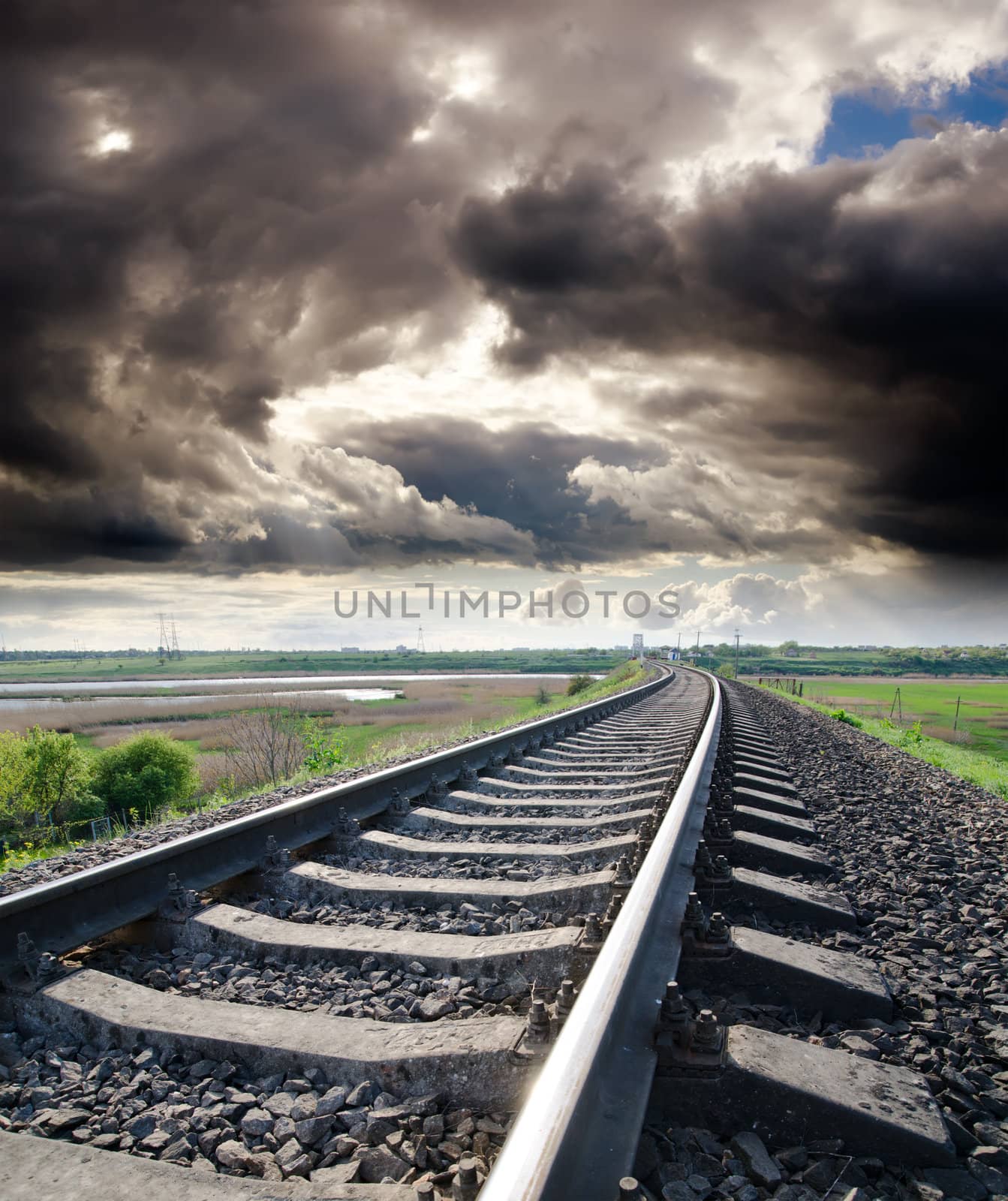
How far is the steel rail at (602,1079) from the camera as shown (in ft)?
4.06

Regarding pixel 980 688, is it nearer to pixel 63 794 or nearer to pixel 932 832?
pixel 63 794

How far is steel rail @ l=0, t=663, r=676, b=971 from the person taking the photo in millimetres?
2611

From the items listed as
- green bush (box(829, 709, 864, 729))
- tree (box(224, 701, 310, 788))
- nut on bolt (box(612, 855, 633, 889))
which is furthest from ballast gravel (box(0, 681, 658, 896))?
tree (box(224, 701, 310, 788))

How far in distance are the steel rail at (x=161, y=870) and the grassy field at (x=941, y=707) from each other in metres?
25.2

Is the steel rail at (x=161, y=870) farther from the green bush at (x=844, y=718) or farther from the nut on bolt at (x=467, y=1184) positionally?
the green bush at (x=844, y=718)

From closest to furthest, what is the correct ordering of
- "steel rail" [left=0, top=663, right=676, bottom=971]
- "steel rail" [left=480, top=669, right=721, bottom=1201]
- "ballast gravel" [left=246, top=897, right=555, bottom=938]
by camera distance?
"steel rail" [left=480, top=669, right=721, bottom=1201] < "steel rail" [left=0, top=663, right=676, bottom=971] < "ballast gravel" [left=246, top=897, right=555, bottom=938]

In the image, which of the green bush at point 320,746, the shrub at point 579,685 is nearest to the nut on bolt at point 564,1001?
the green bush at point 320,746

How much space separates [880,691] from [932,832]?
73.7 m

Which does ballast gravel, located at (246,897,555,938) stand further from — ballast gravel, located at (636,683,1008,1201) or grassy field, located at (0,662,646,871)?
grassy field, located at (0,662,646,871)

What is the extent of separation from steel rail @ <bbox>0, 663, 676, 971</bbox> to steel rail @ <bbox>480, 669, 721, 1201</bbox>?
188cm

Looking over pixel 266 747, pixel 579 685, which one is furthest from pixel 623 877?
pixel 579 685

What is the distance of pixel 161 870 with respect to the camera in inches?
123

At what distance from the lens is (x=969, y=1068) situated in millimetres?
2027

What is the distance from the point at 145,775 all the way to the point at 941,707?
54306 millimetres
